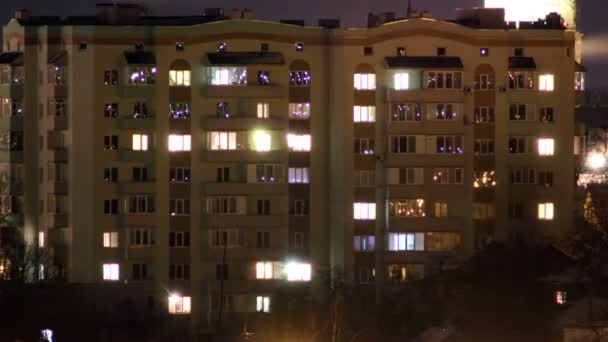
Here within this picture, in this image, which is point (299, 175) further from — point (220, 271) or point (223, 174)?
point (220, 271)

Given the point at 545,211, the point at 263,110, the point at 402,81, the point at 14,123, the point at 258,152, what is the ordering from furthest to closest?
the point at 14,123 → the point at 545,211 → the point at 258,152 → the point at 263,110 → the point at 402,81

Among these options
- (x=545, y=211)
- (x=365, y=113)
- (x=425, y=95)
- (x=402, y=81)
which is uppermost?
(x=402, y=81)

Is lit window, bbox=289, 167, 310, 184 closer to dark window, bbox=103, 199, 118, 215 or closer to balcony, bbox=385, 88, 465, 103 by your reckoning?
balcony, bbox=385, 88, 465, 103

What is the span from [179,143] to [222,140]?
122 centimetres

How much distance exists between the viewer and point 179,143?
178 feet

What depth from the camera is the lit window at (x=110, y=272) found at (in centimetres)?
5344

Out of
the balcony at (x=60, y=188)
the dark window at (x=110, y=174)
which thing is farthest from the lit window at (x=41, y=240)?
the dark window at (x=110, y=174)

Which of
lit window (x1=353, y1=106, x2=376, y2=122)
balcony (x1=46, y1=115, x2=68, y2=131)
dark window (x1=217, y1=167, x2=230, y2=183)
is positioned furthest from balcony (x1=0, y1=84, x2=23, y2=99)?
lit window (x1=353, y1=106, x2=376, y2=122)

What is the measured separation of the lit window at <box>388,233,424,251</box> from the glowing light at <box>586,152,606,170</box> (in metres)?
28.7

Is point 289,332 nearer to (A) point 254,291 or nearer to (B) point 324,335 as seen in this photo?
(B) point 324,335

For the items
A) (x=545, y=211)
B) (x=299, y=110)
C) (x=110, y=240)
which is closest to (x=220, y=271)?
(x=110, y=240)

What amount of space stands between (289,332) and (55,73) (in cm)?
Result: 1138

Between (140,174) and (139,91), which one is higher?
(139,91)

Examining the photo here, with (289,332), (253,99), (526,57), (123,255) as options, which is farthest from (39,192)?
(526,57)
